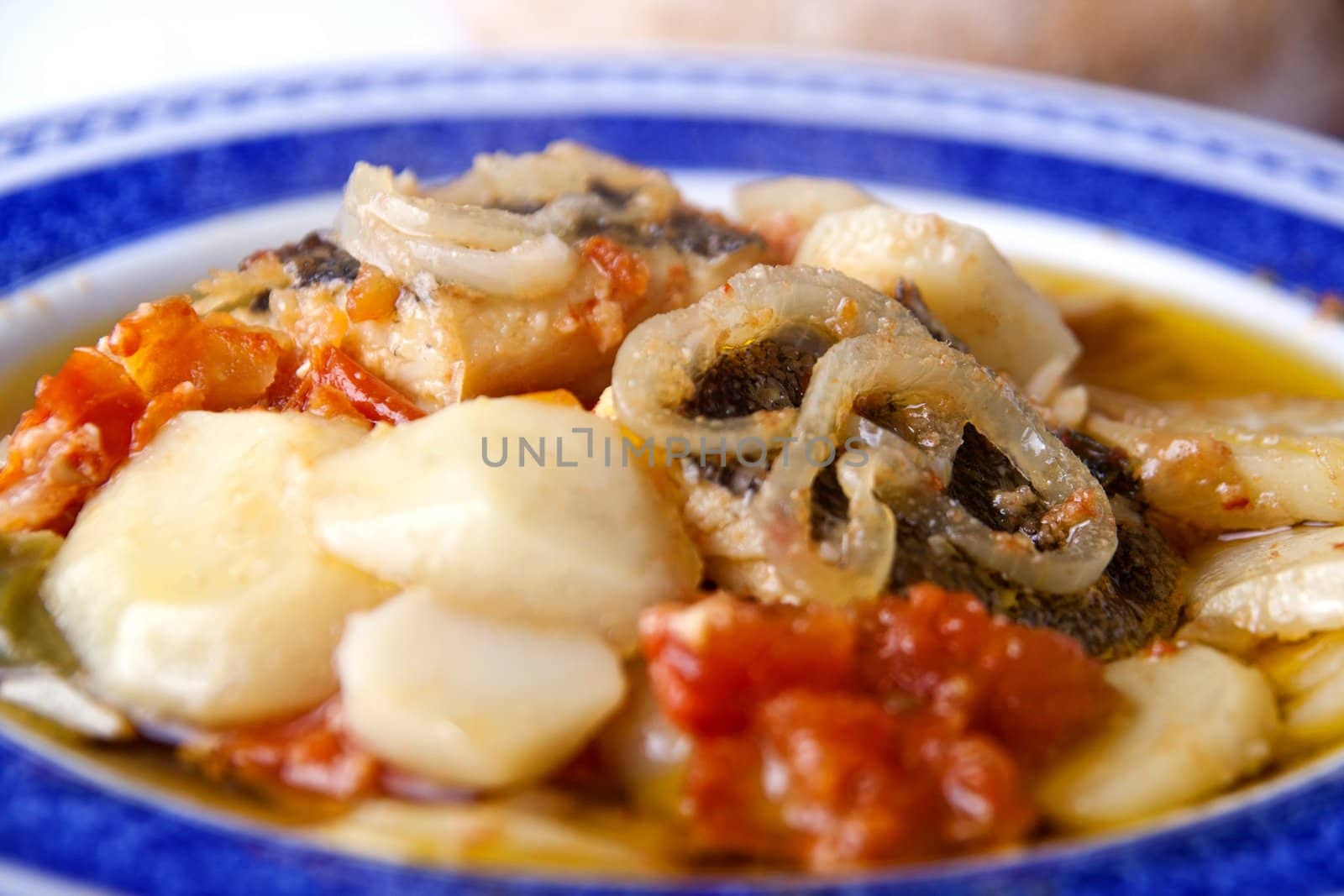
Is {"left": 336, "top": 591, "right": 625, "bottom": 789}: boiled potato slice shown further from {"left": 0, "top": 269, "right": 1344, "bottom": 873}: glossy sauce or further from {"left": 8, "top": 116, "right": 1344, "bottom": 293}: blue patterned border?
{"left": 8, "top": 116, "right": 1344, "bottom": 293}: blue patterned border

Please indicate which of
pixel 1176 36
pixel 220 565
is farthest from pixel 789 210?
pixel 1176 36

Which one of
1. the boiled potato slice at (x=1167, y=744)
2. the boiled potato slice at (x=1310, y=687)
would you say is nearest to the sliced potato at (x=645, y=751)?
the boiled potato slice at (x=1167, y=744)

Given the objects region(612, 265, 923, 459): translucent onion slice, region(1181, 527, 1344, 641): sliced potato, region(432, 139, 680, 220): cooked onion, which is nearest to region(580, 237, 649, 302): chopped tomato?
region(432, 139, 680, 220): cooked onion

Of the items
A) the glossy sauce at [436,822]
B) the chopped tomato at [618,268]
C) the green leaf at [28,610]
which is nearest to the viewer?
the glossy sauce at [436,822]

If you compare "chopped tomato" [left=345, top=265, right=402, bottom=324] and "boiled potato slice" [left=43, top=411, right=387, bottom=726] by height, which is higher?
"chopped tomato" [left=345, top=265, right=402, bottom=324]

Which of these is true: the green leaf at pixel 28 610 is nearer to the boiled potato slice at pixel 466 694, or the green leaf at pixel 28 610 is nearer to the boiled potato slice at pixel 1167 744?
the boiled potato slice at pixel 466 694
